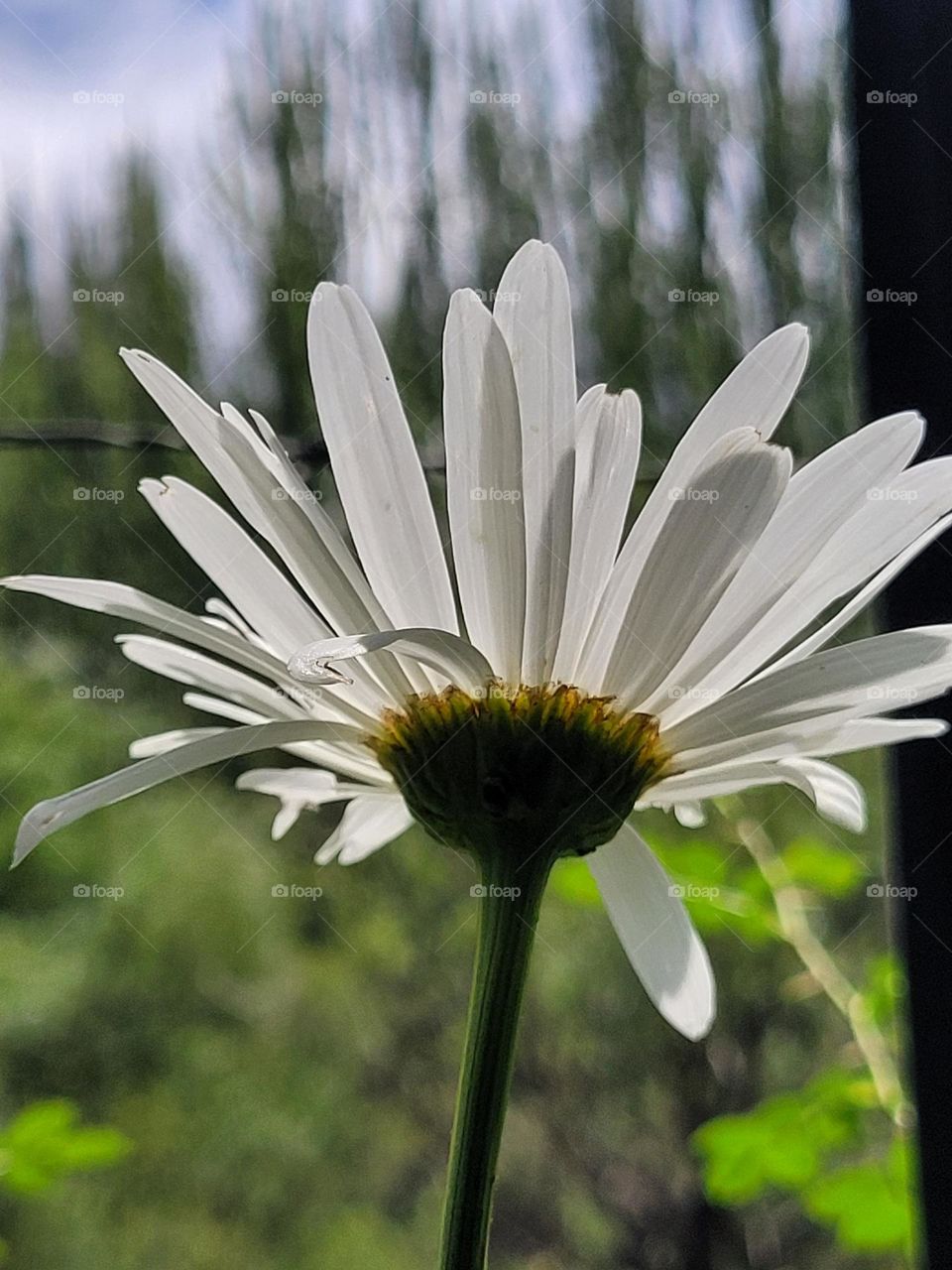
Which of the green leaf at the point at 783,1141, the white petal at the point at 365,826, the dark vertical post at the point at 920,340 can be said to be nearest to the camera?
the white petal at the point at 365,826

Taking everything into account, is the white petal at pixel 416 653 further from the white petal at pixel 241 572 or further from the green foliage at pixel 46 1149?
the green foliage at pixel 46 1149

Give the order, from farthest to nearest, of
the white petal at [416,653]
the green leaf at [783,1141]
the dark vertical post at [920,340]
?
1. the green leaf at [783,1141]
2. the dark vertical post at [920,340]
3. the white petal at [416,653]

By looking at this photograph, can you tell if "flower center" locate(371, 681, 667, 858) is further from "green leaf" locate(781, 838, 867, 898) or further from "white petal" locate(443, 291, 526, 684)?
"green leaf" locate(781, 838, 867, 898)

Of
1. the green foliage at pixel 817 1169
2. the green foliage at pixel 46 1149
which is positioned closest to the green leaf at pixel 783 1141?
the green foliage at pixel 817 1169

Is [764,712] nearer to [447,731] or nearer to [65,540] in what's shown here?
[447,731]

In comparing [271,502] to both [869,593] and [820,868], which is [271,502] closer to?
[869,593]

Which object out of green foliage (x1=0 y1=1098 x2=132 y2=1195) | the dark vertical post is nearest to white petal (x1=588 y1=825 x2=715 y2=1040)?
the dark vertical post

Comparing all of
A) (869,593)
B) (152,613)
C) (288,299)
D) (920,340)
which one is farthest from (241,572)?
(288,299)
